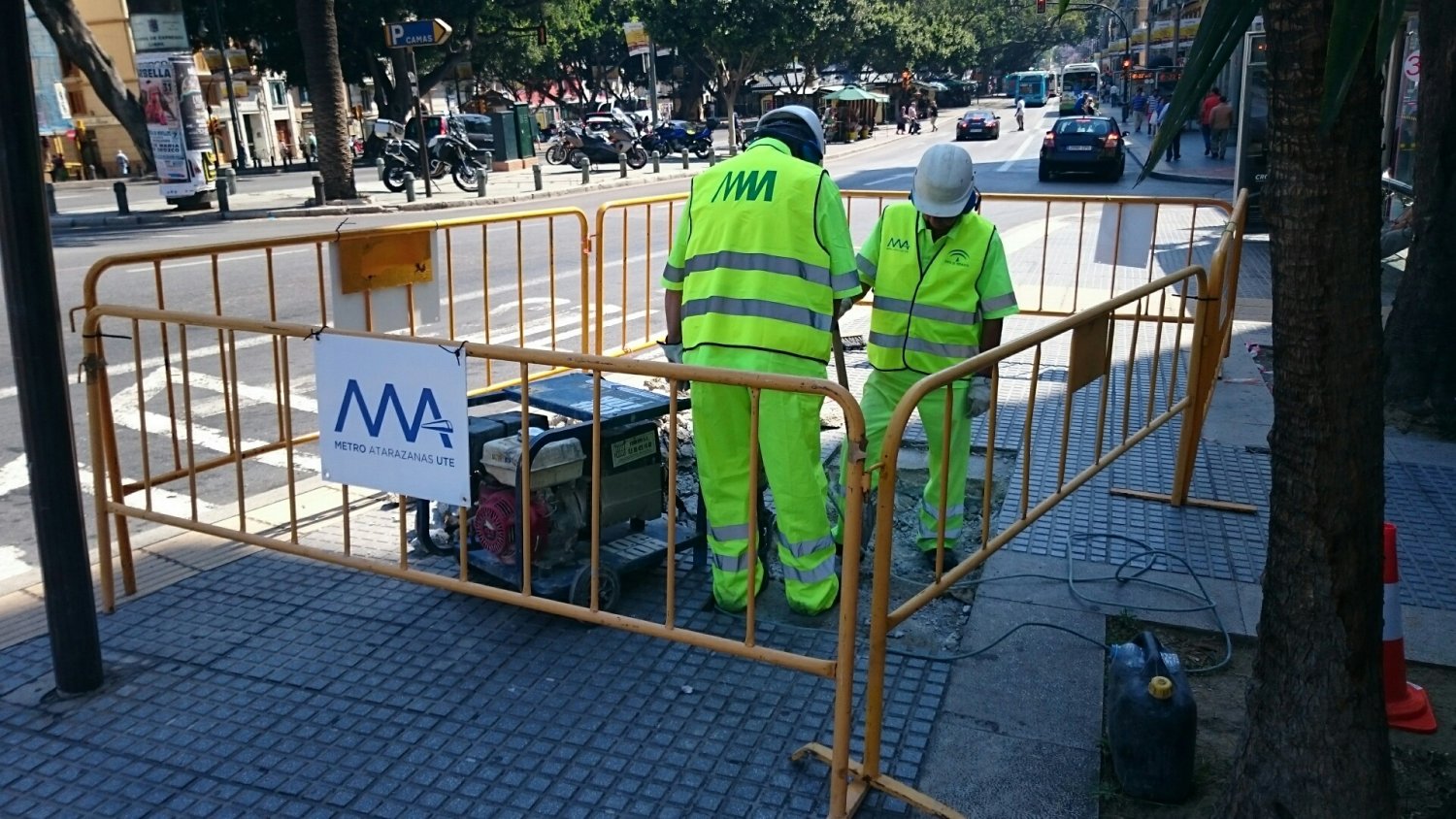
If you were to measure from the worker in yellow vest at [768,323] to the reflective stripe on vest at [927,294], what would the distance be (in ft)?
2.04

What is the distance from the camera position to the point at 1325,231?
8.59ft

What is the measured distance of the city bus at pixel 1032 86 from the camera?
82562 millimetres

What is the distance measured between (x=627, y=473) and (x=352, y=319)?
1.86m

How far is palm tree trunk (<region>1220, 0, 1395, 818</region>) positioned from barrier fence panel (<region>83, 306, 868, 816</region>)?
3.43 feet

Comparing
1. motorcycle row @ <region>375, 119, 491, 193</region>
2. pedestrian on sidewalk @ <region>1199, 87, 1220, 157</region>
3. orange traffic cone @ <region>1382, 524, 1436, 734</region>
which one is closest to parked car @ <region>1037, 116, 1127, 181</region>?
pedestrian on sidewalk @ <region>1199, 87, 1220, 157</region>

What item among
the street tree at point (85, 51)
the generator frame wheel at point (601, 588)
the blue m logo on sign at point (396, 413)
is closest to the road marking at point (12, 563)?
the blue m logo on sign at point (396, 413)

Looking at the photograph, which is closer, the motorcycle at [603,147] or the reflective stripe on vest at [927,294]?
the reflective stripe on vest at [927,294]

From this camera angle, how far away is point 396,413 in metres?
3.83

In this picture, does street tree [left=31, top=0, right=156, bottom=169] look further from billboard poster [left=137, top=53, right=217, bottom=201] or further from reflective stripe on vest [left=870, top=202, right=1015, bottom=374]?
reflective stripe on vest [left=870, top=202, right=1015, bottom=374]

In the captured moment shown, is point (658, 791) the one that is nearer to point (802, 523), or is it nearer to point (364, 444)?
point (802, 523)

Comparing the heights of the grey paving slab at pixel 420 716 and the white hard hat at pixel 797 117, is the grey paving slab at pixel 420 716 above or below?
below

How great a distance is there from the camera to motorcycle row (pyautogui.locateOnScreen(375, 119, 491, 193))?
25719mm

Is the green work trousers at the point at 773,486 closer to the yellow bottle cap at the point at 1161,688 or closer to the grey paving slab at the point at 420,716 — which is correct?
the grey paving slab at the point at 420,716

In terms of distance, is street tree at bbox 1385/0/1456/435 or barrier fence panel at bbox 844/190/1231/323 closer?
street tree at bbox 1385/0/1456/435
